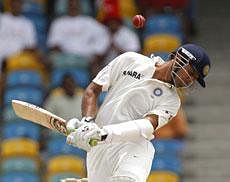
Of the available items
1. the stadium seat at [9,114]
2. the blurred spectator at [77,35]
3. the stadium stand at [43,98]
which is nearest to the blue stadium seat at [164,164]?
the stadium stand at [43,98]

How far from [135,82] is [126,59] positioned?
185mm

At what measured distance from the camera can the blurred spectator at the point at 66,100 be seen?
898 centimetres

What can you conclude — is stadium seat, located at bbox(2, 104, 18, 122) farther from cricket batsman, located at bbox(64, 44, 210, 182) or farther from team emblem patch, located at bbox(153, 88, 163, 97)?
team emblem patch, located at bbox(153, 88, 163, 97)

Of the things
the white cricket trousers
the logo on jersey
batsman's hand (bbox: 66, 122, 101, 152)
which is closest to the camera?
batsman's hand (bbox: 66, 122, 101, 152)

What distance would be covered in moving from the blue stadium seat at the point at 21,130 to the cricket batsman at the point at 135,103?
11.2ft

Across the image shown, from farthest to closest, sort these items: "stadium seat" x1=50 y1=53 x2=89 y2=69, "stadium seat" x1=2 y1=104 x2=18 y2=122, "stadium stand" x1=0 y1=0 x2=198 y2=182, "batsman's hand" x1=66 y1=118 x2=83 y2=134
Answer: "stadium seat" x1=50 y1=53 x2=89 y2=69 < "stadium seat" x1=2 y1=104 x2=18 y2=122 < "stadium stand" x1=0 y1=0 x2=198 y2=182 < "batsman's hand" x1=66 y1=118 x2=83 y2=134

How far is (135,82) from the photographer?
5531 millimetres

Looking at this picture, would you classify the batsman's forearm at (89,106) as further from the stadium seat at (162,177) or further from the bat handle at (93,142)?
the stadium seat at (162,177)

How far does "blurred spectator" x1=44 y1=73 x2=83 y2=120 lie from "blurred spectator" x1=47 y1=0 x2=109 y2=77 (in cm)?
79

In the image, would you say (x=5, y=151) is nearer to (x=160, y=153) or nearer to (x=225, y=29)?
(x=160, y=153)

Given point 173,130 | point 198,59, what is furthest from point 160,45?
point 198,59

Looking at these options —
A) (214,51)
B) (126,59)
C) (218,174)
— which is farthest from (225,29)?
(126,59)

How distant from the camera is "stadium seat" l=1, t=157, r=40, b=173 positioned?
8555mm

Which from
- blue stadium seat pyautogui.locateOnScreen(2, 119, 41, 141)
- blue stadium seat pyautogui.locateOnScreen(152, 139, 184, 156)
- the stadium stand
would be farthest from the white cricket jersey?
blue stadium seat pyautogui.locateOnScreen(2, 119, 41, 141)
